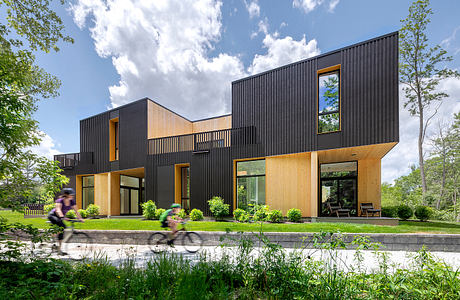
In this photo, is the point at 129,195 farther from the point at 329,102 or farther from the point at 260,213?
the point at 329,102

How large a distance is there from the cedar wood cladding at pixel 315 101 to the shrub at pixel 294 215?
10.3 ft

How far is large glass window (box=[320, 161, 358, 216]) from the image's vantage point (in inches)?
519

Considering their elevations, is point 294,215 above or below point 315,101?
below

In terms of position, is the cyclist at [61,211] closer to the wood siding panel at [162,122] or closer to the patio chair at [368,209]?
the wood siding panel at [162,122]

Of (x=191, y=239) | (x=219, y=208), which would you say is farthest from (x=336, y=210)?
(x=191, y=239)

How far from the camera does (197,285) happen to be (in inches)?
107

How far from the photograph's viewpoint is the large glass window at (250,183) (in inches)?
511

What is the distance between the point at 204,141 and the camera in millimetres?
14867

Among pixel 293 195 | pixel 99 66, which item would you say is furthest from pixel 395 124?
pixel 99 66

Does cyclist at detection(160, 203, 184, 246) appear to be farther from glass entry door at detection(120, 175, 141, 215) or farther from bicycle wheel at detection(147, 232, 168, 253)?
glass entry door at detection(120, 175, 141, 215)

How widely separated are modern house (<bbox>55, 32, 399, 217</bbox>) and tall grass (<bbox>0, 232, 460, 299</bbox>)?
877 cm

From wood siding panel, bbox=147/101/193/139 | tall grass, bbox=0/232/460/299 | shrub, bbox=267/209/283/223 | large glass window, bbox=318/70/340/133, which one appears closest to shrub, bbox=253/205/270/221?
shrub, bbox=267/209/283/223

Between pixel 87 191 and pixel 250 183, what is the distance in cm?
1613

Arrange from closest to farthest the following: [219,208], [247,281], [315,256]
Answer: [247,281] < [315,256] < [219,208]
